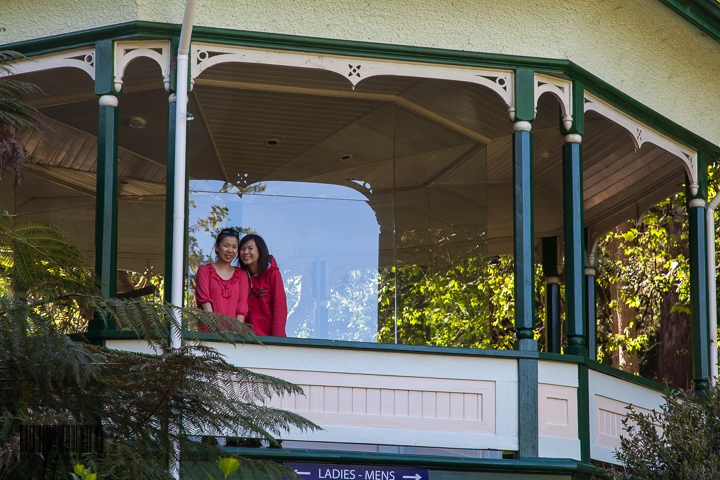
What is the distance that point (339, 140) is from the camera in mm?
11328

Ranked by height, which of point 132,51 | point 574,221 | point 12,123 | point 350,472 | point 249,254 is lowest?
point 350,472

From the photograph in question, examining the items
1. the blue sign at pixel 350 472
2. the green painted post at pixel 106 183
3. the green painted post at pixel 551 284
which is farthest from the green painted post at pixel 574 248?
the green painted post at pixel 551 284

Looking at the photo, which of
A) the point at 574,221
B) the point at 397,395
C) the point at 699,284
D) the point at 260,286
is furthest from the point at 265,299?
the point at 699,284

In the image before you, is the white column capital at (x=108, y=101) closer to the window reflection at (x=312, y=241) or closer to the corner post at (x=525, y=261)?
the window reflection at (x=312, y=241)

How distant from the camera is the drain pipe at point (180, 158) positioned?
7332mm

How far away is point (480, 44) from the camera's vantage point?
855 cm

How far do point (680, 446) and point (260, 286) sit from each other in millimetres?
3912

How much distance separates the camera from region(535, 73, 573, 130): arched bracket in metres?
8.66

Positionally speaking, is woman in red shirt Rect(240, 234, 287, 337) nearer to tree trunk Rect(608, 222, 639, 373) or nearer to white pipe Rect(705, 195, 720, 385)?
white pipe Rect(705, 195, 720, 385)

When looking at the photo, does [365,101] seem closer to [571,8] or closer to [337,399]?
[571,8]

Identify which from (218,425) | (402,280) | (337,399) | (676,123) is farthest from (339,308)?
(218,425)

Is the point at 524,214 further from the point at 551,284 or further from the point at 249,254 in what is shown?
the point at 551,284

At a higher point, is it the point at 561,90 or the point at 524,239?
the point at 561,90

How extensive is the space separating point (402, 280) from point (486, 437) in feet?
11.0
